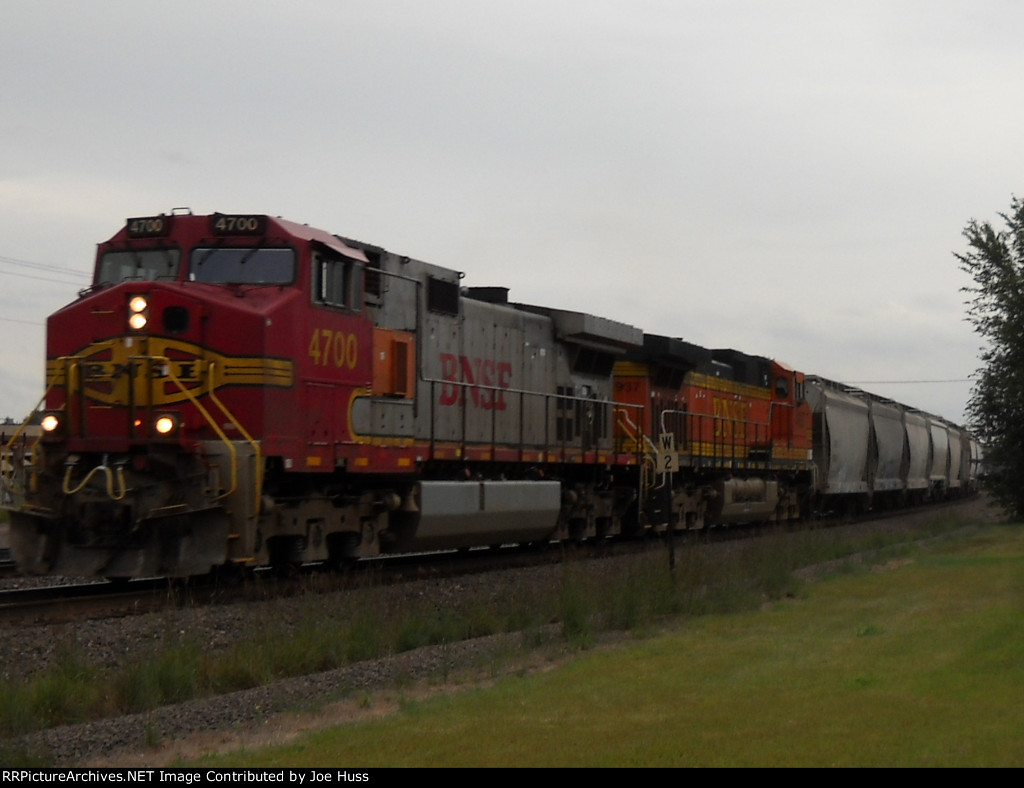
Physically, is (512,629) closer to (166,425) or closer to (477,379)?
(166,425)

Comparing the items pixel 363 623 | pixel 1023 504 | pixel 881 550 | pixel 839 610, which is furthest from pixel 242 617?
pixel 1023 504

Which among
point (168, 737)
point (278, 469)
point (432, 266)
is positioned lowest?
point (168, 737)

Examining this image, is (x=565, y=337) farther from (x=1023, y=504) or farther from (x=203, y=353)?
(x=1023, y=504)

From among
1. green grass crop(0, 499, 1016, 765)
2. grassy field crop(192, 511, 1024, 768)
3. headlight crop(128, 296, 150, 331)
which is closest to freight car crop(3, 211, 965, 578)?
headlight crop(128, 296, 150, 331)

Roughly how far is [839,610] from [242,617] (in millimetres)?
6177

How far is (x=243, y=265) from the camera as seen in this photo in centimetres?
1438

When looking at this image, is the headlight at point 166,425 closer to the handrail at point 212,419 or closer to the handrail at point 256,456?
the handrail at point 212,419

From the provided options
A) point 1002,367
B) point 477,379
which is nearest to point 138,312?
point 477,379

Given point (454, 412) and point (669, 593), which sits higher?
point (454, 412)

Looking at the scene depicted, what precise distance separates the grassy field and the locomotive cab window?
565 cm

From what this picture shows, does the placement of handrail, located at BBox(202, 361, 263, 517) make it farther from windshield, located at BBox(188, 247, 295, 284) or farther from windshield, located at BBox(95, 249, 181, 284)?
windshield, located at BBox(95, 249, 181, 284)

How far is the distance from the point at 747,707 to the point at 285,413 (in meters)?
7.58

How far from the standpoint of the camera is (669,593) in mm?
14227

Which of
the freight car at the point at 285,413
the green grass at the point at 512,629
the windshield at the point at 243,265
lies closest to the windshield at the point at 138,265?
the freight car at the point at 285,413
